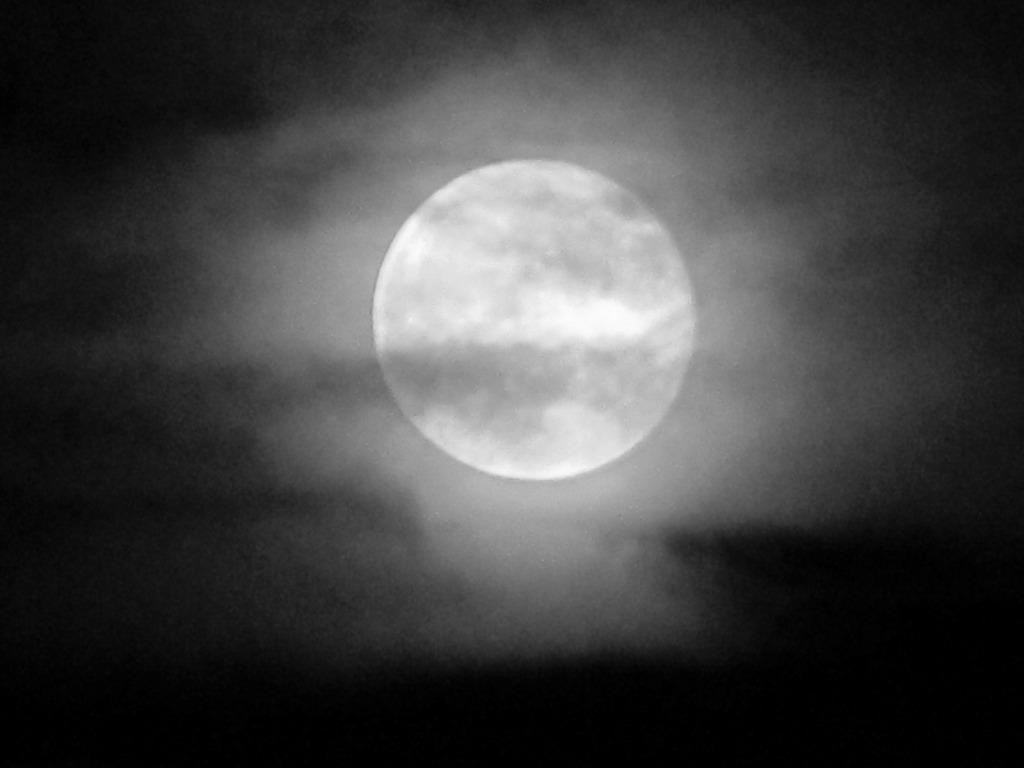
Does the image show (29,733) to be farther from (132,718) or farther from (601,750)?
(601,750)

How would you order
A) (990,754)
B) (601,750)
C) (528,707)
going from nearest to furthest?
(990,754) → (601,750) → (528,707)

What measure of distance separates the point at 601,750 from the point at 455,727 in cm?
437

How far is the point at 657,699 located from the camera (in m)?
32.0

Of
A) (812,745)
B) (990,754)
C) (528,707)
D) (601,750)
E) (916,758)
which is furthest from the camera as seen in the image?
(528,707)

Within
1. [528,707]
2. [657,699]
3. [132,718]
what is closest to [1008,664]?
[657,699]

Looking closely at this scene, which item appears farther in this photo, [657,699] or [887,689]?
[657,699]

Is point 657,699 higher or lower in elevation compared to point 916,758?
higher

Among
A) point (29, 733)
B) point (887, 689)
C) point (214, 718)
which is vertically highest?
point (887, 689)

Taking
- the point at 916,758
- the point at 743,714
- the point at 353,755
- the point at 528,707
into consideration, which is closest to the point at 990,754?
the point at 916,758

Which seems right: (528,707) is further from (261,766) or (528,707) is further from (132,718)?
(132,718)

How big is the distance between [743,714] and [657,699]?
3.50 metres

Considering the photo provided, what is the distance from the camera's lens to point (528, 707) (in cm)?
3127

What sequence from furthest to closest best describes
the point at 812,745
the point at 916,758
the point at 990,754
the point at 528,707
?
the point at 528,707, the point at 812,745, the point at 916,758, the point at 990,754

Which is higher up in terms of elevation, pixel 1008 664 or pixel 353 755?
pixel 1008 664
